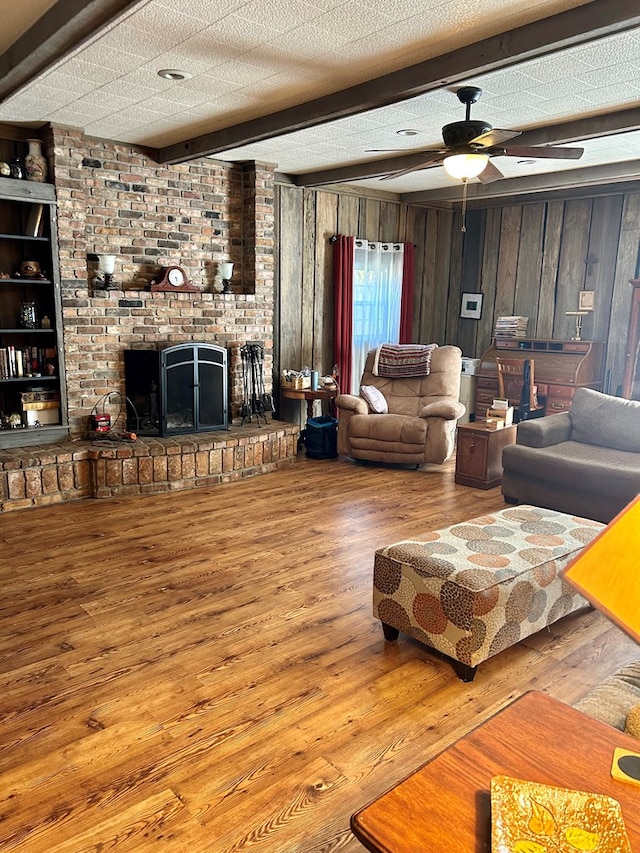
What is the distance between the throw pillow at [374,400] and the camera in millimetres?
6129

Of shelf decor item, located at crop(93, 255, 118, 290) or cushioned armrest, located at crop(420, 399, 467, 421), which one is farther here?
cushioned armrest, located at crop(420, 399, 467, 421)

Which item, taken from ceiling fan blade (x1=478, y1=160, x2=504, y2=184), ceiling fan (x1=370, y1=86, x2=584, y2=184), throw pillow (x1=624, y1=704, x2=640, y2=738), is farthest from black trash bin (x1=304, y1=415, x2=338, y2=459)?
throw pillow (x1=624, y1=704, x2=640, y2=738)

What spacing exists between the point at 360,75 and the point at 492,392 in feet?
15.1

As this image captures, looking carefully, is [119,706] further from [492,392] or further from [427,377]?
[492,392]

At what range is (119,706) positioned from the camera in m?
2.44

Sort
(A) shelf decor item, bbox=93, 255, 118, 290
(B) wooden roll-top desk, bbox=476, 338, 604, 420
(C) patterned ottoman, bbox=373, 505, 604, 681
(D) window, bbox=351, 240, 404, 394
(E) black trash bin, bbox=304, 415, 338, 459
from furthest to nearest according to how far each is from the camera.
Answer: (D) window, bbox=351, 240, 404, 394, (B) wooden roll-top desk, bbox=476, 338, 604, 420, (E) black trash bin, bbox=304, 415, 338, 459, (A) shelf decor item, bbox=93, 255, 118, 290, (C) patterned ottoman, bbox=373, 505, 604, 681

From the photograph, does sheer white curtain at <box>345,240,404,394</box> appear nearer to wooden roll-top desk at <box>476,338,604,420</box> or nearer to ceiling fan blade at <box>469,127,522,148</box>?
wooden roll-top desk at <box>476,338,604,420</box>

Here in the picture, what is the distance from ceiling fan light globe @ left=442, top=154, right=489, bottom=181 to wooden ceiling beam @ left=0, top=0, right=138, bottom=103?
1.86 m

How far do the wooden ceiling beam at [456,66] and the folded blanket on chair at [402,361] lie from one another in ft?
8.51

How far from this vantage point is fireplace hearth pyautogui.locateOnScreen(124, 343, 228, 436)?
5445 millimetres

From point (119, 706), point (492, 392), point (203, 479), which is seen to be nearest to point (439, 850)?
point (119, 706)

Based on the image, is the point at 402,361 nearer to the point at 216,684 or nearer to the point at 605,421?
the point at 605,421

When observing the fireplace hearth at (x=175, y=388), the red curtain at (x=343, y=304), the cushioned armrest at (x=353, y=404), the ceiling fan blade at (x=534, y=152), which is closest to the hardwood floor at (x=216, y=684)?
the fireplace hearth at (x=175, y=388)

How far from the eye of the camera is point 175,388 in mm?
5582
